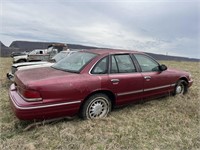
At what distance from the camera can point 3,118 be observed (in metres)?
3.87

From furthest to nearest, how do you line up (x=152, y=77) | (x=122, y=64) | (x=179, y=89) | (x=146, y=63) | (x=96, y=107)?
1. (x=179, y=89)
2. (x=146, y=63)
3. (x=152, y=77)
4. (x=122, y=64)
5. (x=96, y=107)

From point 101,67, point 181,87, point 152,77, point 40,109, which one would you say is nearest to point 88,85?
point 101,67

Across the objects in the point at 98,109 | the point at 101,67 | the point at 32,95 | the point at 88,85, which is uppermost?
the point at 101,67

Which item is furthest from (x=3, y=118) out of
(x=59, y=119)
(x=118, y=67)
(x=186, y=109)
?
(x=186, y=109)

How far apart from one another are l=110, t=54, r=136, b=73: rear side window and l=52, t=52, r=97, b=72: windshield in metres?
0.44

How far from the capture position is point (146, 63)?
4.66 m

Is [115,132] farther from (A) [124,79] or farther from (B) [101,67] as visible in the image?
(B) [101,67]

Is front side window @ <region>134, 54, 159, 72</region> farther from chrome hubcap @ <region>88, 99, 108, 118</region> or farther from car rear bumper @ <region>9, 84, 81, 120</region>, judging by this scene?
car rear bumper @ <region>9, 84, 81, 120</region>

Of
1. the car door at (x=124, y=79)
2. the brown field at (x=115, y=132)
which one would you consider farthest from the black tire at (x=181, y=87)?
the car door at (x=124, y=79)

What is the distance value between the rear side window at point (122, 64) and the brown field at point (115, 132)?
→ 0.96 m

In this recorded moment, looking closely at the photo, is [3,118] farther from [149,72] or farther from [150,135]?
[149,72]

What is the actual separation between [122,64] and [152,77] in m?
0.90

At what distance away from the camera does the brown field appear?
3.03 m

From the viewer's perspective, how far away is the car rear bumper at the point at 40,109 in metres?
3.09
